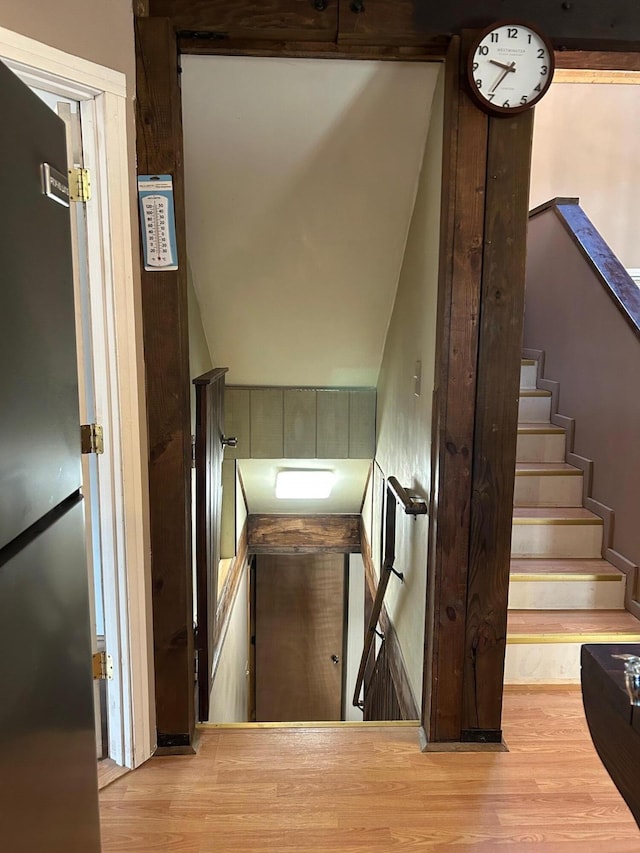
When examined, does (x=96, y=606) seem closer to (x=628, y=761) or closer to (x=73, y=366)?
(x=73, y=366)

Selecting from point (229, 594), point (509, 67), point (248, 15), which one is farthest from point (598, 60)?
point (229, 594)

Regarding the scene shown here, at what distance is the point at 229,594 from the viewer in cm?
378

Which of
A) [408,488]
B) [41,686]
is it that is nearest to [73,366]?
[41,686]

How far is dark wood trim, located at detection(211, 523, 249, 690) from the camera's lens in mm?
3122

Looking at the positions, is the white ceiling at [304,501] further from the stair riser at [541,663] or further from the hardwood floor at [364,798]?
the hardwood floor at [364,798]

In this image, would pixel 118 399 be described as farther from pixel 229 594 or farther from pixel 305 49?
pixel 229 594

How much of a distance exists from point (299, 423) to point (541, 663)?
1876 mm

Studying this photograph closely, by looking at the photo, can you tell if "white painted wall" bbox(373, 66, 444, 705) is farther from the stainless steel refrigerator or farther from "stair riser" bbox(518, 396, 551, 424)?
the stainless steel refrigerator

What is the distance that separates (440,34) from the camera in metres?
1.83

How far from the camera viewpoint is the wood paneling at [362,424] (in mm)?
3725

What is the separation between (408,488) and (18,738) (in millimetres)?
1998

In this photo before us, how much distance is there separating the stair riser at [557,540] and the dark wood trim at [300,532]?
1.92m

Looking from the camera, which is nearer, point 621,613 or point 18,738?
point 18,738

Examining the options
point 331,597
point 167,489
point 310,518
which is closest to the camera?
point 167,489
